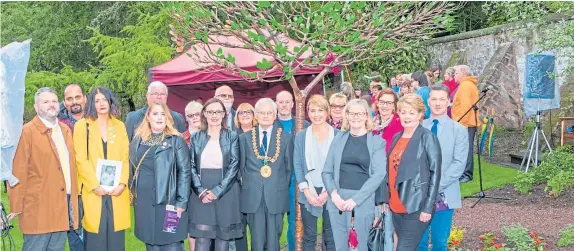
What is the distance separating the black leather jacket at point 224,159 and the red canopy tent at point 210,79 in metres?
4.13

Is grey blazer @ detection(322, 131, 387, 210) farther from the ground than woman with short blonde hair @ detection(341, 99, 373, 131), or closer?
closer

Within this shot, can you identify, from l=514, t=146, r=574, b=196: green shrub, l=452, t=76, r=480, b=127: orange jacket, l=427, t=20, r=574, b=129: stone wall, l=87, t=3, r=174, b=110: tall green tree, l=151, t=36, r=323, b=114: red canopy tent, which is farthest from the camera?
l=427, t=20, r=574, b=129: stone wall

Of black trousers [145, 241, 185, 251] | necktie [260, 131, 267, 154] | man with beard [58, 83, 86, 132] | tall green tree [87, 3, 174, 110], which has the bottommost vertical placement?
black trousers [145, 241, 185, 251]

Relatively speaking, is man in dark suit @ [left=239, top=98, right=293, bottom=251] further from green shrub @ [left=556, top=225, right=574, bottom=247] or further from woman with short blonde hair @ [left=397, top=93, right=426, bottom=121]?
green shrub @ [left=556, top=225, right=574, bottom=247]

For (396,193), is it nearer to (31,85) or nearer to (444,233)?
(444,233)

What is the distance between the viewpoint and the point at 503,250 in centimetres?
634

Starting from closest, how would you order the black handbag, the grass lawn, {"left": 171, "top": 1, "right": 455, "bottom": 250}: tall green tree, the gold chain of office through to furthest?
1. {"left": 171, "top": 1, "right": 455, "bottom": 250}: tall green tree
2. the black handbag
3. the gold chain of office
4. the grass lawn

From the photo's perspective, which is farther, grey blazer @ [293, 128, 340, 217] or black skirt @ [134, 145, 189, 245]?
grey blazer @ [293, 128, 340, 217]

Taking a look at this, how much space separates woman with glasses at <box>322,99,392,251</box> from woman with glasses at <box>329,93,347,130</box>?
939 millimetres

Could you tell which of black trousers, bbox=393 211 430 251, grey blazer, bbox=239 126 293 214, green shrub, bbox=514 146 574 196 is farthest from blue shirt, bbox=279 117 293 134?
green shrub, bbox=514 146 574 196

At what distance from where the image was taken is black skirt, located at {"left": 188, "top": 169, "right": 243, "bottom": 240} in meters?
5.87

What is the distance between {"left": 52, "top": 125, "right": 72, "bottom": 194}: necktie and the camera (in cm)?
562

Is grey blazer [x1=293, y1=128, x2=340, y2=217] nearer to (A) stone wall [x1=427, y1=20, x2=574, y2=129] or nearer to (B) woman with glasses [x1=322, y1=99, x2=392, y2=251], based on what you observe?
(B) woman with glasses [x1=322, y1=99, x2=392, y2=251]

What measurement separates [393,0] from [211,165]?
7.30 feet
